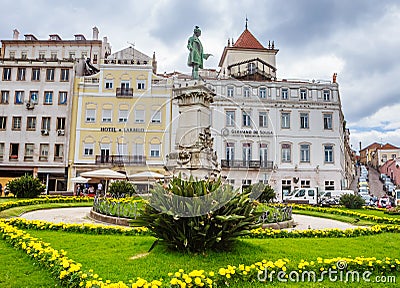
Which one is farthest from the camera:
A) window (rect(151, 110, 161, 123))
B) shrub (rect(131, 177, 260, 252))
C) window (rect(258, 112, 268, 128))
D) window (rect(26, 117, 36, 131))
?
window (rect(26, 117, 36, 131))

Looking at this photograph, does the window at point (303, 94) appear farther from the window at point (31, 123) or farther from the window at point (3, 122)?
the window at point (3, 122)

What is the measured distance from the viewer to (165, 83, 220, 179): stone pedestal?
52.7 ft

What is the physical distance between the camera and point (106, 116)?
40.5 m

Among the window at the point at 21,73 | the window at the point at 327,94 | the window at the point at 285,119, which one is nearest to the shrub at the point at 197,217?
the window at the point at 285,119

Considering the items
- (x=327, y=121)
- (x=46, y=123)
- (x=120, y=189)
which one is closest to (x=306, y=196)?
(x=327, y=121)

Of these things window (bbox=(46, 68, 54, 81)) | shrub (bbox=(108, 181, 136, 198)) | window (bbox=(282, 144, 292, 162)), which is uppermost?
window (bbox=(46, 68, 54, 81))

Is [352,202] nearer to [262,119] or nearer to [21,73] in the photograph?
[262,119]

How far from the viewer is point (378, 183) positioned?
7775 centimetres

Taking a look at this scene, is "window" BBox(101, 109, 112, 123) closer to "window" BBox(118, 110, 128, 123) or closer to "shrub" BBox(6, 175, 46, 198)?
"window" BBox(118, 110, 128, 123)

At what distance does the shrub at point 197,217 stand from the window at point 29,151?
3831 cm

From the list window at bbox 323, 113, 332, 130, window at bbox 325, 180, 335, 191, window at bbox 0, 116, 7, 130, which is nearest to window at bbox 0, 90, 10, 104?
window at bbox 0, 116, 7, 130

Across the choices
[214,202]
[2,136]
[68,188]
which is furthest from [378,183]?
[214,202]

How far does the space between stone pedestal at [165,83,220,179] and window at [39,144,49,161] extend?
29.9 m

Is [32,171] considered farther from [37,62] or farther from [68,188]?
[37,62]
